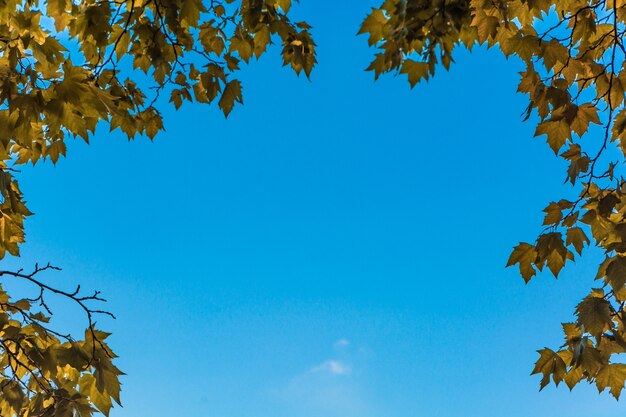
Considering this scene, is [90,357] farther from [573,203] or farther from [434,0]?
[573,203]

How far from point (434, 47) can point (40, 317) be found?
3.21 metres

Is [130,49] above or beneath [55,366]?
above

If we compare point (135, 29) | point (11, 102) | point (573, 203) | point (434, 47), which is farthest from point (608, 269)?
point (135, 29)

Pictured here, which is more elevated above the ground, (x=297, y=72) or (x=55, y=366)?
(x=297, y=72)

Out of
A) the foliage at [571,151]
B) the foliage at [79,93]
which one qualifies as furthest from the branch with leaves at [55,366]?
the foliage at [571,151]

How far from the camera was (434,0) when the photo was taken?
9.82ft

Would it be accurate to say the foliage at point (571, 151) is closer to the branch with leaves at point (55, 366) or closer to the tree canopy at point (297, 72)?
the tree canopy at point (297, 72)

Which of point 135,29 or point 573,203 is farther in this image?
point 135,29

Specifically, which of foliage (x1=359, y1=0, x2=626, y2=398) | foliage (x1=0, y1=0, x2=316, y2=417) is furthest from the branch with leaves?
foliage (x1=359, y1=0, x2=626, y2=398)

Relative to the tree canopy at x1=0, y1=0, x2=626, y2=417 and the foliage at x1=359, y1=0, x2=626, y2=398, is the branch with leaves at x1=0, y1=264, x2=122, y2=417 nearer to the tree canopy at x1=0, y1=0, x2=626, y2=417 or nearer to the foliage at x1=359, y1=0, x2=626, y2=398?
the tree canopy at x1=0, y1=0, x2=626, y2=417

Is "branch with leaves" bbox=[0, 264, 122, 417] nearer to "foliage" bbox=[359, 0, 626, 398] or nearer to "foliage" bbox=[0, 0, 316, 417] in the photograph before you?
"foliage" bbox=[0, 0, 316, 417]

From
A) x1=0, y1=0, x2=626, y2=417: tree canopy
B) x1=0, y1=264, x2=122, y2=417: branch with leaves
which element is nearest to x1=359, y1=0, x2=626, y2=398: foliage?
x1=0, y1=0, x2=626, y2=417: tree canopy

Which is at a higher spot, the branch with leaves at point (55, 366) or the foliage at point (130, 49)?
the foliage at point (130, 49)

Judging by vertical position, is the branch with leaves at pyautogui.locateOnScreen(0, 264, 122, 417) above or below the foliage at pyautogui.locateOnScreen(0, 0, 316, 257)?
below
